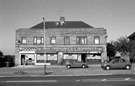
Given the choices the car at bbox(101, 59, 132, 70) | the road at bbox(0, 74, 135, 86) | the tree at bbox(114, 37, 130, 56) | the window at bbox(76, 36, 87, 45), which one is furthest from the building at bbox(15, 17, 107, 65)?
the road at bbox(0, 74, 135, 86)

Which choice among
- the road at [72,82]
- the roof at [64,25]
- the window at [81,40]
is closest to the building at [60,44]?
the window at [81,40]

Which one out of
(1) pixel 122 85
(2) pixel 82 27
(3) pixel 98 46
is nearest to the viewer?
(1) pixel 122 85

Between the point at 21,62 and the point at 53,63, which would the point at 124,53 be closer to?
the point at 53,63

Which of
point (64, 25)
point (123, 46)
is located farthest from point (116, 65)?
point (64, 25)

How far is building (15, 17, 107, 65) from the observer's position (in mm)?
40719

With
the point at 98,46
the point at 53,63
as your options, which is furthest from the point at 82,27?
the point at 53,63

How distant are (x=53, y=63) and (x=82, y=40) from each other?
8123mm

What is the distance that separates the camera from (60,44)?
4097cm

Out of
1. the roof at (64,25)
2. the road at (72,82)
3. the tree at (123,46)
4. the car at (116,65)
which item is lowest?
the road at (72,82)

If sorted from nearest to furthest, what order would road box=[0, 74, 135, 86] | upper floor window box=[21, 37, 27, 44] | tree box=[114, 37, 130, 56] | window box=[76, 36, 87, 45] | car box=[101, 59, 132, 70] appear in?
road box=[0, 74, 135, 86] < car box=[101, 59, 132, 70] < window box=[76, 36, 87, 45] < upper floor window box=[21, 37, 27, 44] < tree box=[114, 37, 130, 56]

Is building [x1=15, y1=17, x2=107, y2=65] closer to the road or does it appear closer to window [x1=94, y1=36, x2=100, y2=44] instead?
window [x1=94, y1=36, x2=100, y2=44]

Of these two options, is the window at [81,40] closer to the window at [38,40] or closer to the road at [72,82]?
the window at [38,40]

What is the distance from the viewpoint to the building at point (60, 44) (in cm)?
4072

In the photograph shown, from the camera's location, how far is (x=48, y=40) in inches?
1614
